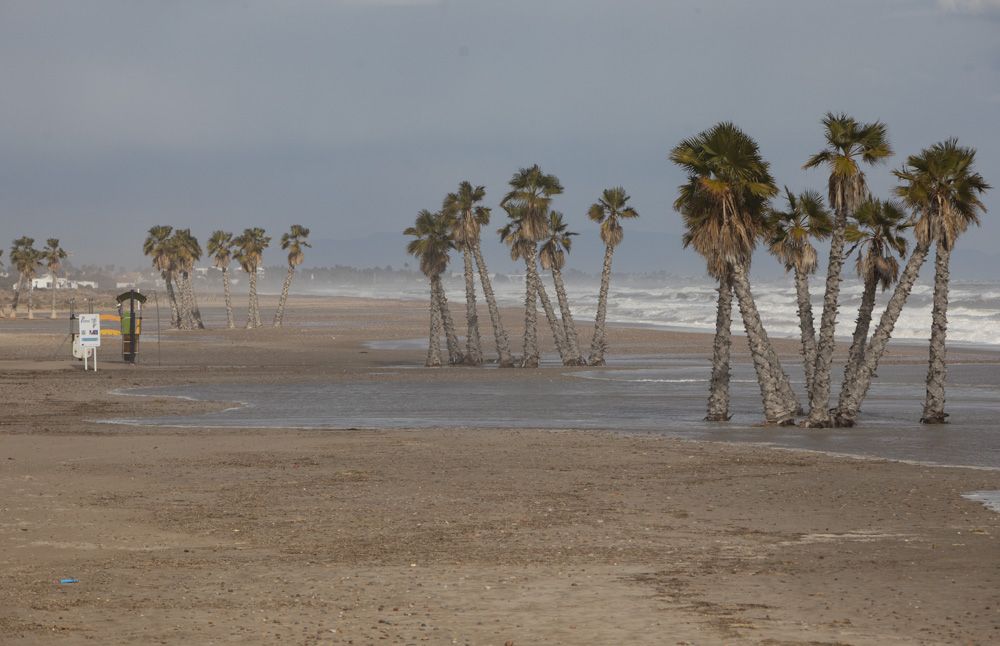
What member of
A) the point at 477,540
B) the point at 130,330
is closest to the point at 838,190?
the point at 477,540

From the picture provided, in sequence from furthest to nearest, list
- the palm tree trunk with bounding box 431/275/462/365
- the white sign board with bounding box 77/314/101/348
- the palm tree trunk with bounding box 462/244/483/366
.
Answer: the palm tree trunk with bounding box 462/244/483/366 < the palm tree trunk with bounding box 431/275/462/365 < the white sign board with bounding box 77/314/101/348

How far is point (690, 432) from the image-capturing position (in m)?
26.3

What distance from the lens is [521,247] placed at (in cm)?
4916

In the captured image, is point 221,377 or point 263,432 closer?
point 263,432

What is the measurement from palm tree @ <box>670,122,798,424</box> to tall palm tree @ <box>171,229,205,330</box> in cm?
5976

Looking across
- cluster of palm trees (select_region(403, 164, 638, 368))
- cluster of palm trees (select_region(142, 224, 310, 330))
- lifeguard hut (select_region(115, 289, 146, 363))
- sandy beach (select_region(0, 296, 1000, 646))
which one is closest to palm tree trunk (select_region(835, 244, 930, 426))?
sandy beach (select_region(0, 296, 1000, 646))

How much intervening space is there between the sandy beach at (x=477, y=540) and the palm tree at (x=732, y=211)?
4.26 m

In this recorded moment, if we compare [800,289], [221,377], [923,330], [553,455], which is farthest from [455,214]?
[923,330]

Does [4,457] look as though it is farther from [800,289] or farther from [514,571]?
[800,289]

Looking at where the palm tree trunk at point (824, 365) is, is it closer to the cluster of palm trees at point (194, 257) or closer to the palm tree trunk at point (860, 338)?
the palm tree trunk at point (860, 338)

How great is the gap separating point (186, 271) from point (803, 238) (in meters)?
59.5

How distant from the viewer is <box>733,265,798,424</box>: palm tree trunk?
1083 inches

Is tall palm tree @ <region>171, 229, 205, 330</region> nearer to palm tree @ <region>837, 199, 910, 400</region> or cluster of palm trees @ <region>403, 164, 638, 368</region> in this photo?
cluster of palm trees @ <region>403, 164, 638, 368</region>

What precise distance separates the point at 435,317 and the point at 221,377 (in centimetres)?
980
